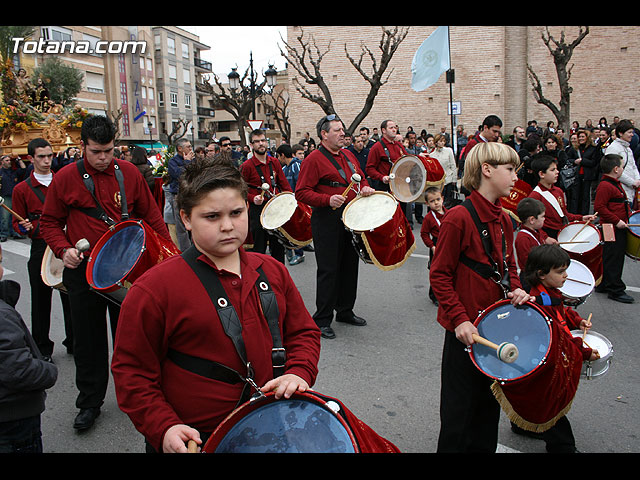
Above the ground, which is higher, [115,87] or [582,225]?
[115,87]

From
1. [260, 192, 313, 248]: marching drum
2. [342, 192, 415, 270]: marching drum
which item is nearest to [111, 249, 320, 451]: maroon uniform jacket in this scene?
[342, 192, 415, 270]: marching drum

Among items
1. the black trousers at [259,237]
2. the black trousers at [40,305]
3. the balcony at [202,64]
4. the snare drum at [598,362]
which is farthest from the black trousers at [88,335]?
the balcony at [202,64]

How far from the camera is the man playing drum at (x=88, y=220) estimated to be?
350 centimetres

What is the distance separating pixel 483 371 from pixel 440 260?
24.2 inches

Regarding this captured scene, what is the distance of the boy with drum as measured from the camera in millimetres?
6000

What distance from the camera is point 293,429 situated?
5.28 feet

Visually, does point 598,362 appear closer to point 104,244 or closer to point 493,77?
point 104,244

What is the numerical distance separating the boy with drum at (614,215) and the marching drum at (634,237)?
0.14 ft

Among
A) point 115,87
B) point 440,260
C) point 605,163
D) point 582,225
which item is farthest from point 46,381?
point 115,87

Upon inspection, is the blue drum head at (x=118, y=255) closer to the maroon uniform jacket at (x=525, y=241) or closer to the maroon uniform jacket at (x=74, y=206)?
the maroon uniform jacket at (x=74, y=206)

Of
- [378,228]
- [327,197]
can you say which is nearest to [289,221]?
A: [327,197]

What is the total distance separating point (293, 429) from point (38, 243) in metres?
4.27
